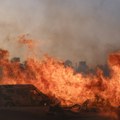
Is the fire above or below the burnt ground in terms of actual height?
above

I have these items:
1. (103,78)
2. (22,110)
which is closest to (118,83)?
(103,78)

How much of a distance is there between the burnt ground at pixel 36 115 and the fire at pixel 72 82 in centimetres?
304

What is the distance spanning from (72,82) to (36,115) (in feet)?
25.2

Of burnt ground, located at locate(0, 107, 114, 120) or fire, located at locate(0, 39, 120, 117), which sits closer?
burnt ground, located at locate(0, 107, 114, 120)

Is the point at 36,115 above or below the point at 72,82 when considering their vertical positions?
below

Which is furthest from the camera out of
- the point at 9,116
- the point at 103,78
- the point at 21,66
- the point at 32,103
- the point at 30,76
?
the point at 21,66

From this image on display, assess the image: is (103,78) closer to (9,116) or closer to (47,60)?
(47,60)

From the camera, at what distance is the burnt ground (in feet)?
65.0

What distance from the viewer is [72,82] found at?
2734 centimetres

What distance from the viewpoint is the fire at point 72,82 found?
25688 mm

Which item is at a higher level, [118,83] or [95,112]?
[118,83]

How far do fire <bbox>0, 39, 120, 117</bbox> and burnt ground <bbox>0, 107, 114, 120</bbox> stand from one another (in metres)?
3.04

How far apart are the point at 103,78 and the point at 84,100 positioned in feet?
9.27

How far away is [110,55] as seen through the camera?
92.9 feet
